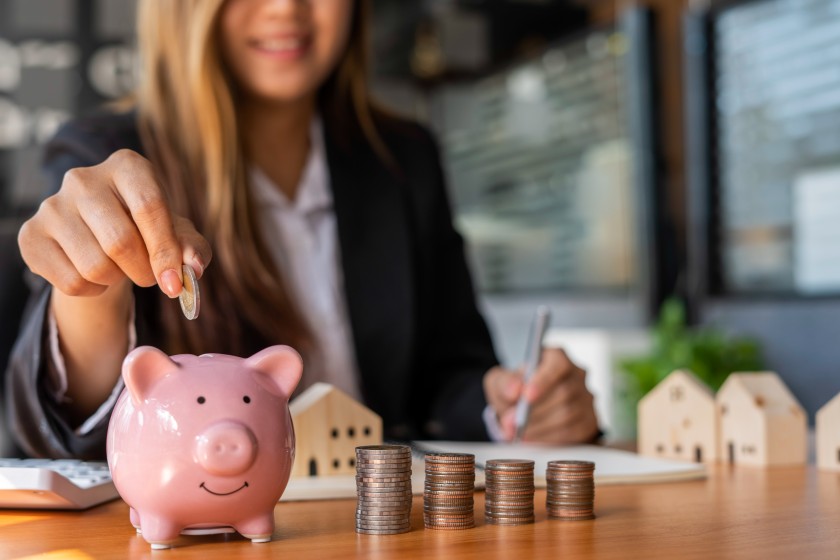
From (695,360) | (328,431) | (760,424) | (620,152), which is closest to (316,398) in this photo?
(328,431)

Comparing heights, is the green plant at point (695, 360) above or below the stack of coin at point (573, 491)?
below

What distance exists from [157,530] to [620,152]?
2839mm

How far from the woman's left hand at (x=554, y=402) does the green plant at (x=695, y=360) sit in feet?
4.81

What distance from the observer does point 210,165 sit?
139cm

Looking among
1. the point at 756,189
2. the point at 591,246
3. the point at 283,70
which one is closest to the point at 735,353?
the point at 756,189

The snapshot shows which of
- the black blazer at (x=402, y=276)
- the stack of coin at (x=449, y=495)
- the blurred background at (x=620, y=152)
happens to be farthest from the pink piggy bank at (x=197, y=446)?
the blurred background at (x=620, y=152)

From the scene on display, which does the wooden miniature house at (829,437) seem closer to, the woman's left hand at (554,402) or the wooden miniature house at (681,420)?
the wooden miniature house at (681,420)

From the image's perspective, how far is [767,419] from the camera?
3.41 feet

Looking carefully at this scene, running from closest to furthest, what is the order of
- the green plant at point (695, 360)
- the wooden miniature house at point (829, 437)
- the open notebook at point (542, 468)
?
the open notebook at point (542, 468) → the wooden miniature house at point (829, 437) → the green plant at point (695, 360)

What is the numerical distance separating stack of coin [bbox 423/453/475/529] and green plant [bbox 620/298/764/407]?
2000 millimetres

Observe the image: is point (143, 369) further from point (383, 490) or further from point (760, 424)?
point (760, 424)

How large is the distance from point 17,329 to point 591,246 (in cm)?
238

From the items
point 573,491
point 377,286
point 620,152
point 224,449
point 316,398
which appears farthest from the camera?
point 620,152

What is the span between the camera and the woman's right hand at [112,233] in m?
0.67
